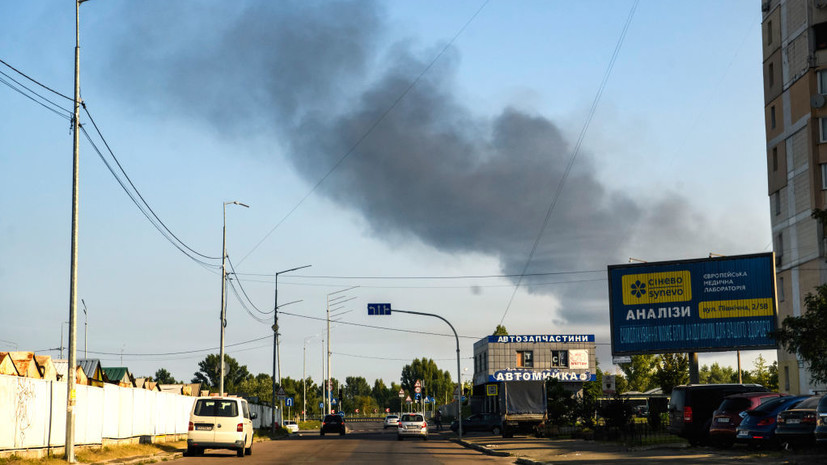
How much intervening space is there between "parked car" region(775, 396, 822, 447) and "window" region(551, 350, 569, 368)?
75346 mm

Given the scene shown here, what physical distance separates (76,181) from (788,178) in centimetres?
5029

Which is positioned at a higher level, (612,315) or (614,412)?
(612,315)

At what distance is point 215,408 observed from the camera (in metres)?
31.2

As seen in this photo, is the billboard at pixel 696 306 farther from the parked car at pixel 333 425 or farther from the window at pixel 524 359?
the window at pixel 524 359

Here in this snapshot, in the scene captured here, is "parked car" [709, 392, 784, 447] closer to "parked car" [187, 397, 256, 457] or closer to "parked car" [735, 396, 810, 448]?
"parked car" [735, 396, 810, 448]

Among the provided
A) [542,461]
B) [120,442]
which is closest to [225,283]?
[120,442]

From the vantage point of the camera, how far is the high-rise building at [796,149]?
195 ft

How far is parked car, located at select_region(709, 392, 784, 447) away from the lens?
26.7 m

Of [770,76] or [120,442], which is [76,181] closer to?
[120,442]

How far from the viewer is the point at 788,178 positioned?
63.1 m

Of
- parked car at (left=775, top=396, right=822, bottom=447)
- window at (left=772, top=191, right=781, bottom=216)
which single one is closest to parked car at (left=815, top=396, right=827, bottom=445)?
parked car at (left=775, top=396, right=822, bottom=447)

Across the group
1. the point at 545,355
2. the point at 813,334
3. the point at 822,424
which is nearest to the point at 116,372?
the point at 813,334

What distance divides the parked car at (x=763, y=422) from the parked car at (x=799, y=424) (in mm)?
887

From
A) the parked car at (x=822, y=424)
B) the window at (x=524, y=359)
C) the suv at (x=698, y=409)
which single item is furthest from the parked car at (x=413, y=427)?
the window at (x=524, y=359)
